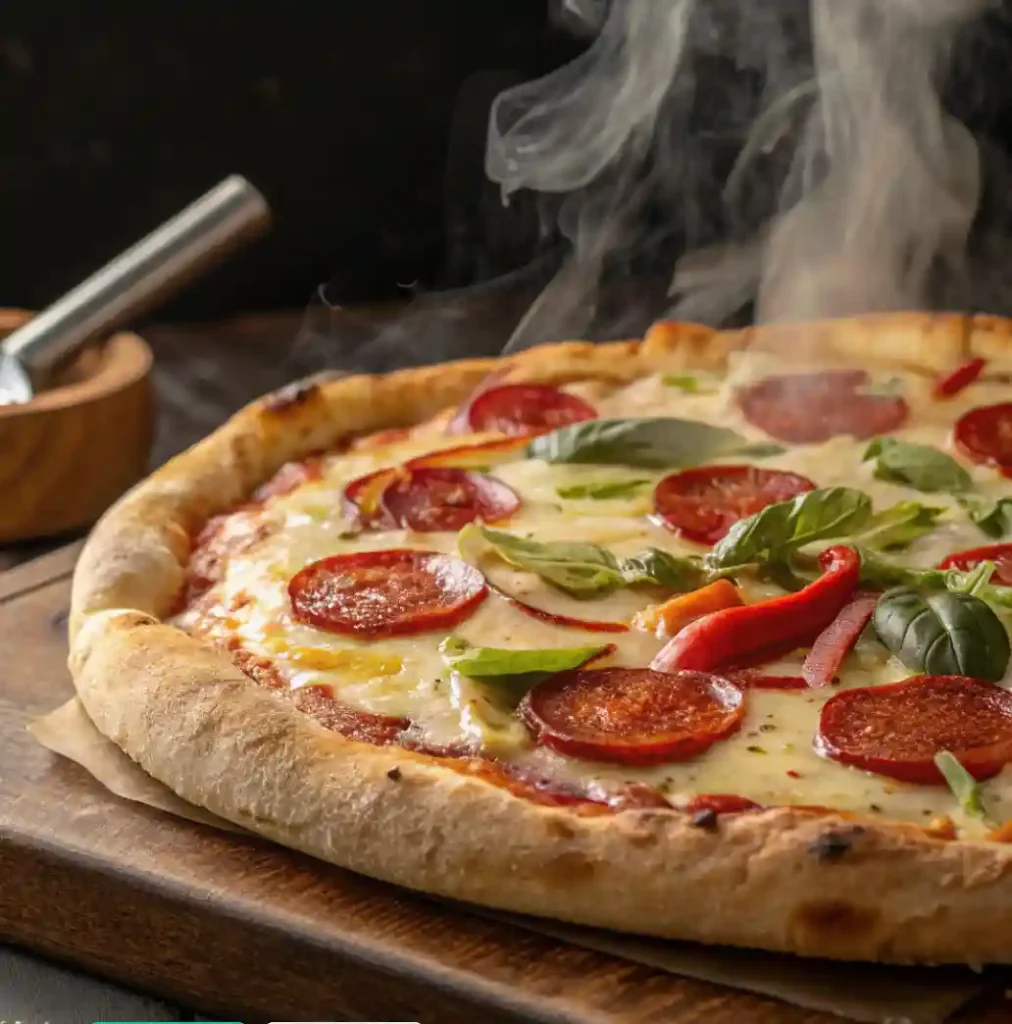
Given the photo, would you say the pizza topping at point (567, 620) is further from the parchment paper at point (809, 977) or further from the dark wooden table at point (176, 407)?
the dark wooden table at point (176, 407)

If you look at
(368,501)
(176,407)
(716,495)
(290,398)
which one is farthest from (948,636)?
(176,407)

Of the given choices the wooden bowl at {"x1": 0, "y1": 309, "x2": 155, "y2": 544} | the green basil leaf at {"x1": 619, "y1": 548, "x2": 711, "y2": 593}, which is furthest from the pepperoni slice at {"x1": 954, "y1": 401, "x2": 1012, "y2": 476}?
the wooden bowl at {"x1": 0, "y1": 309, "x2": 155, "y2": 544}

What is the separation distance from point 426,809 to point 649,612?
69 centimetres

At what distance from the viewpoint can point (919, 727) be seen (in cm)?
254

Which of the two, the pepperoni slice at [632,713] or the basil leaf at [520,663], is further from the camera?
the basil leaf at [520,663]

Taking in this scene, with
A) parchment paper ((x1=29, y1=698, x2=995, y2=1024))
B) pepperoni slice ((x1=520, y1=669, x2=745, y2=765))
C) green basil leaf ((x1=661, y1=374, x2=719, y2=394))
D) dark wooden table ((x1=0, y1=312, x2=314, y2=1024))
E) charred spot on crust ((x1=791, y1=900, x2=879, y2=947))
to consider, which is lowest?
dark wooden table ((x1=0, y1=312, x2=314, y2=1024))

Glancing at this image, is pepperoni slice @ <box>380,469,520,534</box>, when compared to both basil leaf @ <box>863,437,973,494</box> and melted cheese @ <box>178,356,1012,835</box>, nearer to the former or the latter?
melted cheese @ <box>178,356,1012,835</box>

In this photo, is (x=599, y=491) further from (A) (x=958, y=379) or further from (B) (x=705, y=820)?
(B) (x=705, y=820)

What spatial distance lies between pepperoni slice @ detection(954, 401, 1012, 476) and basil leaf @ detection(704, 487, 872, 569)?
0.57 metres

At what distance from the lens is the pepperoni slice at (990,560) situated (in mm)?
3086

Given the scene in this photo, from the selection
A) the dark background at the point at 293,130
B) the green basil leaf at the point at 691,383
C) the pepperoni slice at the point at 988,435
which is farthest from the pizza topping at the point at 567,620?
the dark background at the point at 293,130

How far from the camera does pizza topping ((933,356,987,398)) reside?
4.05 meters

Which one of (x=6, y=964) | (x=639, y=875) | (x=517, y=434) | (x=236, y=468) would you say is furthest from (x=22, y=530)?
(x=639, y=875)

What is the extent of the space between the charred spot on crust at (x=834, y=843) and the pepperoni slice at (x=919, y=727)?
21cm
